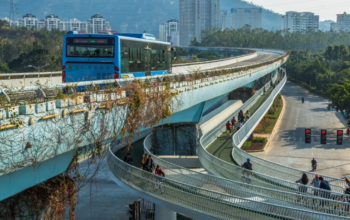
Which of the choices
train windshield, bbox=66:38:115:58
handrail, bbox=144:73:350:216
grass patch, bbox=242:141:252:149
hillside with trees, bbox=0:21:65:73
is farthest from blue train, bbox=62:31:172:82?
hillside with trees, bbox=0:21:65:73

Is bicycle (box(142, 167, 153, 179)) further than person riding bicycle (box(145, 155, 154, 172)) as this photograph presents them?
No

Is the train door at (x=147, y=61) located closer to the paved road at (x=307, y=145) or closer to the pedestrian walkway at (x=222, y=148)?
the pedestrian walkway at (x=222, y=148)

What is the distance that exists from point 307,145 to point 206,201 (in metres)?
37.7

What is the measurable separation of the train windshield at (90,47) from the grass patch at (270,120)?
3930 cm

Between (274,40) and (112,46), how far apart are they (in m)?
171

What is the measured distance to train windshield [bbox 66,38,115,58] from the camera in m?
22.3

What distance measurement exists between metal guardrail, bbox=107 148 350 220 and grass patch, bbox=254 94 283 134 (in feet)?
134

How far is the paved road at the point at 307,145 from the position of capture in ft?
147

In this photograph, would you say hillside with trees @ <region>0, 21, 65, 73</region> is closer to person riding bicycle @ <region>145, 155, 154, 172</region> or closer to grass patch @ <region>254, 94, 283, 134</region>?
grass patch @ <region>254, 94, 283, 134</region>

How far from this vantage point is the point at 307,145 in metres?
53.3

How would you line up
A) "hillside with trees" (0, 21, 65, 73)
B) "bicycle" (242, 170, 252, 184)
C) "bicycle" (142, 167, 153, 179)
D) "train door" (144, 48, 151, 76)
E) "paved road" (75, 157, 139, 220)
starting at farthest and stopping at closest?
"hillside with trees" (0, 21, 65, 73)
"paved road" (75, 157, 139, 220)
"train door" (144, 48, 151, 76)
"bicycle" (242, 170, 252, 184)
"bicycle" (142, 167, 153, 179)

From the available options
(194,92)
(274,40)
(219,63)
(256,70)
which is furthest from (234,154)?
(274,40)

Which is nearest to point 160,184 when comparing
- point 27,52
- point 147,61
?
point 147,61

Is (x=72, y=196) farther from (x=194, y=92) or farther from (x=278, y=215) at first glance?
(x=194, y=92)
